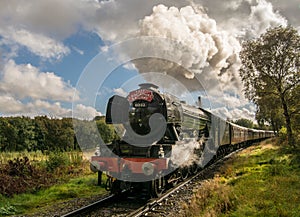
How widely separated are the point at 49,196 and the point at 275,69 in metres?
20.4

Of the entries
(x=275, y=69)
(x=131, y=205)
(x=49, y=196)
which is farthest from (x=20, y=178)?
(x=275, y=69)

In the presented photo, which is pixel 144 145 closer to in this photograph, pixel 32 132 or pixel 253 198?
pixel 253 198

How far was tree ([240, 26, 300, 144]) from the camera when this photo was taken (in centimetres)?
2273

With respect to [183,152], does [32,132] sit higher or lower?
higher

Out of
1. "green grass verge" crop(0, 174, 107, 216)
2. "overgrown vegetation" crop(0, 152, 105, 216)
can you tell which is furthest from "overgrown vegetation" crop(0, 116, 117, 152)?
"green grass verge" crop(0, 174, 107, 216)

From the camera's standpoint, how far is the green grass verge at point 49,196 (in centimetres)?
813

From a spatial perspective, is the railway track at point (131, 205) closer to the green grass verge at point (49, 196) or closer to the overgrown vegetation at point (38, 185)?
the green grass verge at point (49, 196)

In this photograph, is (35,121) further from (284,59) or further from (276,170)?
(276,170)

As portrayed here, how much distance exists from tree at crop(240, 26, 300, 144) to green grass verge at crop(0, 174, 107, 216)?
17.1m

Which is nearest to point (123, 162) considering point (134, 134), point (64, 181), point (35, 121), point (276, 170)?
point (134, 134)

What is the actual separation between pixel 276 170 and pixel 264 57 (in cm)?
1434

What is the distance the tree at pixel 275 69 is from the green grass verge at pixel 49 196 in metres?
17.1

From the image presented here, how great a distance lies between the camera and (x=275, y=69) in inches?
925

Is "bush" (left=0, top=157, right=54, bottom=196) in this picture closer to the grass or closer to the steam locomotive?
the steam locomotive
